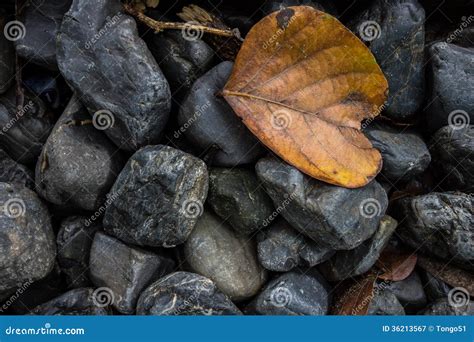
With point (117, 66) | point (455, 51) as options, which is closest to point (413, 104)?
point (455, 51)

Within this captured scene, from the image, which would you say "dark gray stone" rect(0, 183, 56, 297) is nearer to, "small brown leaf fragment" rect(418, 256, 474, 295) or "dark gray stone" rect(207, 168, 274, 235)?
"dark gray stone" rect(207, 168, 274, 235)

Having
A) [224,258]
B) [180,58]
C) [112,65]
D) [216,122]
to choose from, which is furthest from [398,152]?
[112,65]

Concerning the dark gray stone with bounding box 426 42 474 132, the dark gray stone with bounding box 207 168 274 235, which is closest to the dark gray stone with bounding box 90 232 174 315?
the dark gray stone with bounding box 207 168 274 235

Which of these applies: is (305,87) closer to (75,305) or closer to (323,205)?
(323,205)

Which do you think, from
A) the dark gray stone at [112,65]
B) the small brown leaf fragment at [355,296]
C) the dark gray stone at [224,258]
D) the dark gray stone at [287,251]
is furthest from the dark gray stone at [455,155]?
the dark gray stone at [112,65]

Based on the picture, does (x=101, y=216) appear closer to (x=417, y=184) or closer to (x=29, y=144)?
(x=29, y=144)

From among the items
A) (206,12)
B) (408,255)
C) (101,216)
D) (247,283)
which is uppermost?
(206,12)
